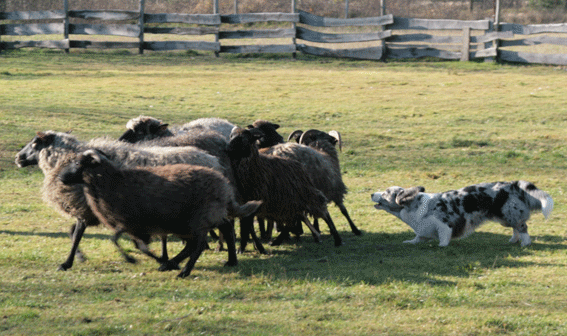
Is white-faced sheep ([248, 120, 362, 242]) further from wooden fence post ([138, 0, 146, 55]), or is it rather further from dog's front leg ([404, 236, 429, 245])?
wooden fence post ([138, 0, 146, 55])

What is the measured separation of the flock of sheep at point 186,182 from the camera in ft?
21.9

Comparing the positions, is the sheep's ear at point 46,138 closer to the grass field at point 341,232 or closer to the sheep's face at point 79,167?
the grass field at point 341,232

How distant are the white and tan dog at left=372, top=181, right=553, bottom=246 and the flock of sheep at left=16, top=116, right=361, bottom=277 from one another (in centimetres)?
99

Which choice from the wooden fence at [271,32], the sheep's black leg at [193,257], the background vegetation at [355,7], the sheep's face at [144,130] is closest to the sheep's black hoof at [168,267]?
the sheep's black leg at [193,257]

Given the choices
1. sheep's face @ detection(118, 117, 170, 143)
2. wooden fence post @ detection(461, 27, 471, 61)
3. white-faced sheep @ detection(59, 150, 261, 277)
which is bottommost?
white-faced sheep @ detection(59, 150, 261, 277)

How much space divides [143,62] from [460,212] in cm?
1960

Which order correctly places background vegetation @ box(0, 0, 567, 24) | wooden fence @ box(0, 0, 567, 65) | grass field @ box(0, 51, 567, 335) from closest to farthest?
1. grass field @ box(0, 51, 567, 335)
2. wooden fence @ box(0, 0, 567, 65)
3. background vegetation @ box(0, 0, 567, 24)

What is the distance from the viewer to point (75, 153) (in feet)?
25.4

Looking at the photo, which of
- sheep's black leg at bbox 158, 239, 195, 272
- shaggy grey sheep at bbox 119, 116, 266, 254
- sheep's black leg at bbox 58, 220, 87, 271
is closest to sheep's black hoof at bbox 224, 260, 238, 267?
sheep's black leg at bbox 158, 239, 195, 272

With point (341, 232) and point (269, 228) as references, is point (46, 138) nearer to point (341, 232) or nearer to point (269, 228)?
point (269, 228)

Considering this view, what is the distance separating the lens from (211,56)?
91.0 ft

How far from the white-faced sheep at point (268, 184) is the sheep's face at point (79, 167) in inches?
72.5

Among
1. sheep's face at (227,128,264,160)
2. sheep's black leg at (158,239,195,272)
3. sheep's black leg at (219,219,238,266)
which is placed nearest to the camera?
sheep's black leg at (158,239,195,272)

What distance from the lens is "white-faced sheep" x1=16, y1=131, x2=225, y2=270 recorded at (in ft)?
24.0
